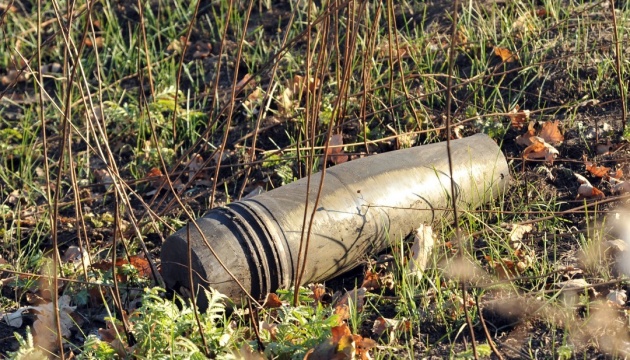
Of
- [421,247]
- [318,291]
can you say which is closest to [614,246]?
[421,247]

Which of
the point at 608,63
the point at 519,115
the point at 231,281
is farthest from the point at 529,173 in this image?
the point at 231,281

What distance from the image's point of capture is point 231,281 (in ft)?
10.3

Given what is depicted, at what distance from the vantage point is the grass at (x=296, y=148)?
2918 millimetres

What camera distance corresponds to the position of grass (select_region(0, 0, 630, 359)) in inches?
115

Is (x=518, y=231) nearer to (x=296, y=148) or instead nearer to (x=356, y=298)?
(x=356, y=298)

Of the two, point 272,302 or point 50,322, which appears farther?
point 50,322

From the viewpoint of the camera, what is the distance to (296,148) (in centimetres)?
409

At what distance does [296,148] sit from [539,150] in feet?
3.65

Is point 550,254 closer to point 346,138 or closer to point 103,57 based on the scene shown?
point 346,138

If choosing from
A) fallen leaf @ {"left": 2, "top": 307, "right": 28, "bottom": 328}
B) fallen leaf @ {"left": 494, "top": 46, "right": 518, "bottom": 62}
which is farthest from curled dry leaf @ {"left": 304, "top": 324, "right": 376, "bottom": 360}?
fallen leaf @ {"left": 494, "top": 46, "right": 518, "bottom": 62}

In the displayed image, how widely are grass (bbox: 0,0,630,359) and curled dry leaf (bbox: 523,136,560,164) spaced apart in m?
0.05

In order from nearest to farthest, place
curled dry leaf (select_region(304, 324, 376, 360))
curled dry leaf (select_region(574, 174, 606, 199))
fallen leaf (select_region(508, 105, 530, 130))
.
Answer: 1. curled dry leaf (select_region(304, 324, 376, 360))
2. curled dry leaf (select_region(574, 174, 606, 199))
3. fallen leaf (select_region(508, 105, 530, 130))

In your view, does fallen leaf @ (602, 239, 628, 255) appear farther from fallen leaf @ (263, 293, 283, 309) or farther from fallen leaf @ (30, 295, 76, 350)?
fallen leaf @ (30, 295, 76, 350)

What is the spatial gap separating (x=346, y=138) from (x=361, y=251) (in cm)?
114
